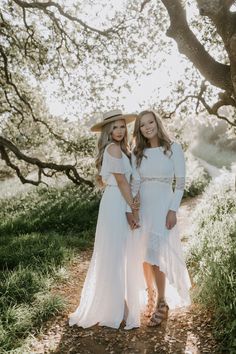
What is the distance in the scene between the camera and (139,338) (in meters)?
5.02

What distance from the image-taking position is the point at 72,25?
12258mm

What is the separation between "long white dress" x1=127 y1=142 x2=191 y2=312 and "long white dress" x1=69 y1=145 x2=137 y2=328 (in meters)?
0.16

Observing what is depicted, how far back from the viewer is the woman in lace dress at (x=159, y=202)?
5320 mm

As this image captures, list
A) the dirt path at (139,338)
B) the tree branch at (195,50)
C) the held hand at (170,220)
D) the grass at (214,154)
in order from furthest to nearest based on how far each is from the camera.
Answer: the grass at (214,154)
the tree branch at (195,50)
the held hand at (170,220)
the dirt path at (139,338)

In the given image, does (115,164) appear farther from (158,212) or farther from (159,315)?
(159,315)

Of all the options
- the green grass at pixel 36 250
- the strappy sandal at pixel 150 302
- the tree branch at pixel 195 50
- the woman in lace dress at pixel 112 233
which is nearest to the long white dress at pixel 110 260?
the woman in lace dress at pixel 112 233

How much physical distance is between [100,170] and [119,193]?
476 millimetres

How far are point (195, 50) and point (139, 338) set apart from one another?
5135mm

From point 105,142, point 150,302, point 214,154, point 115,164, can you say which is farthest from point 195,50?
point 214,154

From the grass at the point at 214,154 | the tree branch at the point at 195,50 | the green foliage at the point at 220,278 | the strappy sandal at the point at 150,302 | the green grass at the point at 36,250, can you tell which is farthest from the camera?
the grass at the point at 214,154

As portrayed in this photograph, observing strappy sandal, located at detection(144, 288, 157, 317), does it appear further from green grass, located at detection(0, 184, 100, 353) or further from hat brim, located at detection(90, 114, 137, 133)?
hat brim, located at detection(90, 114, 137, 133)

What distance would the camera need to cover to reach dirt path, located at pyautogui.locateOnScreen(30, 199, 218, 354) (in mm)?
4781

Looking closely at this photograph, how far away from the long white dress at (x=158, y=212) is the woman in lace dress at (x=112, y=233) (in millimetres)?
149

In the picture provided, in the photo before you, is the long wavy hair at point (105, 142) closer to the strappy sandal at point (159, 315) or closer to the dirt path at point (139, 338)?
the strappy sandal at point (159, 315)
